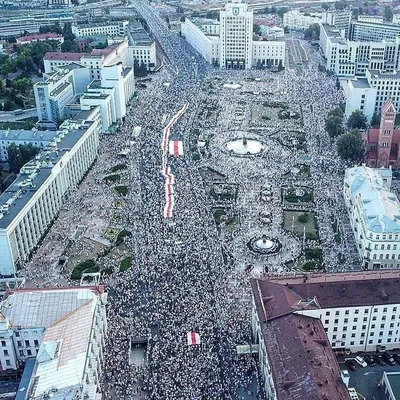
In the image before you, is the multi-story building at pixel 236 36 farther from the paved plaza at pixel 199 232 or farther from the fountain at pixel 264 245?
the fountain at pixel 264 245

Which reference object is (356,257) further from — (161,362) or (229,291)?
(161,362)

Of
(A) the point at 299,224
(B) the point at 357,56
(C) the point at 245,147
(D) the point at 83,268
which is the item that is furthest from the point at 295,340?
(B) the point at 357,56

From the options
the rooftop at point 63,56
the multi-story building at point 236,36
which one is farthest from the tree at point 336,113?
the rooftop at point 63,56

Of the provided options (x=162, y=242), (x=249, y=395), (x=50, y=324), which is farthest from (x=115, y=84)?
(x=249, y=395)

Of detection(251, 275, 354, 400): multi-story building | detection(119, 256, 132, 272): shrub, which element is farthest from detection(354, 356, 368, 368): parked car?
detection(119, 256, 132, 272): shrub

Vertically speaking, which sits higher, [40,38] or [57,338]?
[40,38]

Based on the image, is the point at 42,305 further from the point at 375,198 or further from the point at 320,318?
the point at 375,198
